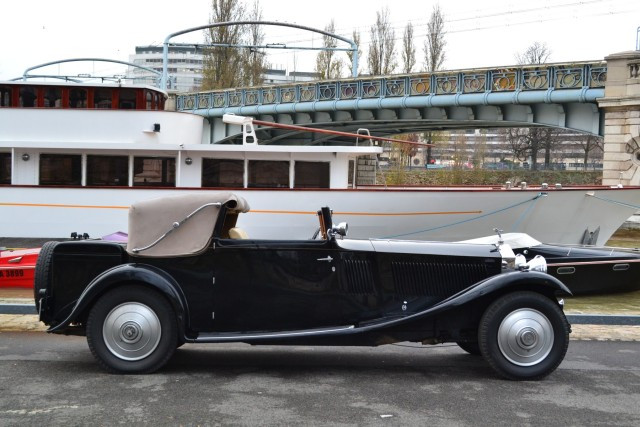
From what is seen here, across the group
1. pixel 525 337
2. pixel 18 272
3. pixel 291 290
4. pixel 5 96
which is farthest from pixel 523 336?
pixel 5 96

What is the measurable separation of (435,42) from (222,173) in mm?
44307

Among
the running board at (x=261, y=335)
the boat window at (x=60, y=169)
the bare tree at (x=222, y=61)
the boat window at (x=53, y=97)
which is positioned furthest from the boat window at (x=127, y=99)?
the bare tree at (x=222, y=61)

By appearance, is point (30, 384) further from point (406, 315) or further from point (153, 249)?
point (406, 315)

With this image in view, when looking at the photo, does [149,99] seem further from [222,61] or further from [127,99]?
[222,61]

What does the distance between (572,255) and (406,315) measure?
7.52 metres

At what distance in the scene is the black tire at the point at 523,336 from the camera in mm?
6266

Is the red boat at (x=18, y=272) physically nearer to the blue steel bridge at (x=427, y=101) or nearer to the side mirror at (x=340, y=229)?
the side mirror at (x=340, y=229)

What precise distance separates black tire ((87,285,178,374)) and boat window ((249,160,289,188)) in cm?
1290

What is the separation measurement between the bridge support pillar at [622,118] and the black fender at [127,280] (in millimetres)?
25597

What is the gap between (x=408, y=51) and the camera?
201 ft

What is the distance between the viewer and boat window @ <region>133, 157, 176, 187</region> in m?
19.3

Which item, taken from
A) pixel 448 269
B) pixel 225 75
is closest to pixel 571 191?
pixel 448 269

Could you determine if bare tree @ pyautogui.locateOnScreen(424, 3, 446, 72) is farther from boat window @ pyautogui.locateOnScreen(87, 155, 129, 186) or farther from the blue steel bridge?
boat window @ pyautogui.locateOnScreen(87, 155, 129, 186)

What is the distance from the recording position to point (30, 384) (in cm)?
606
